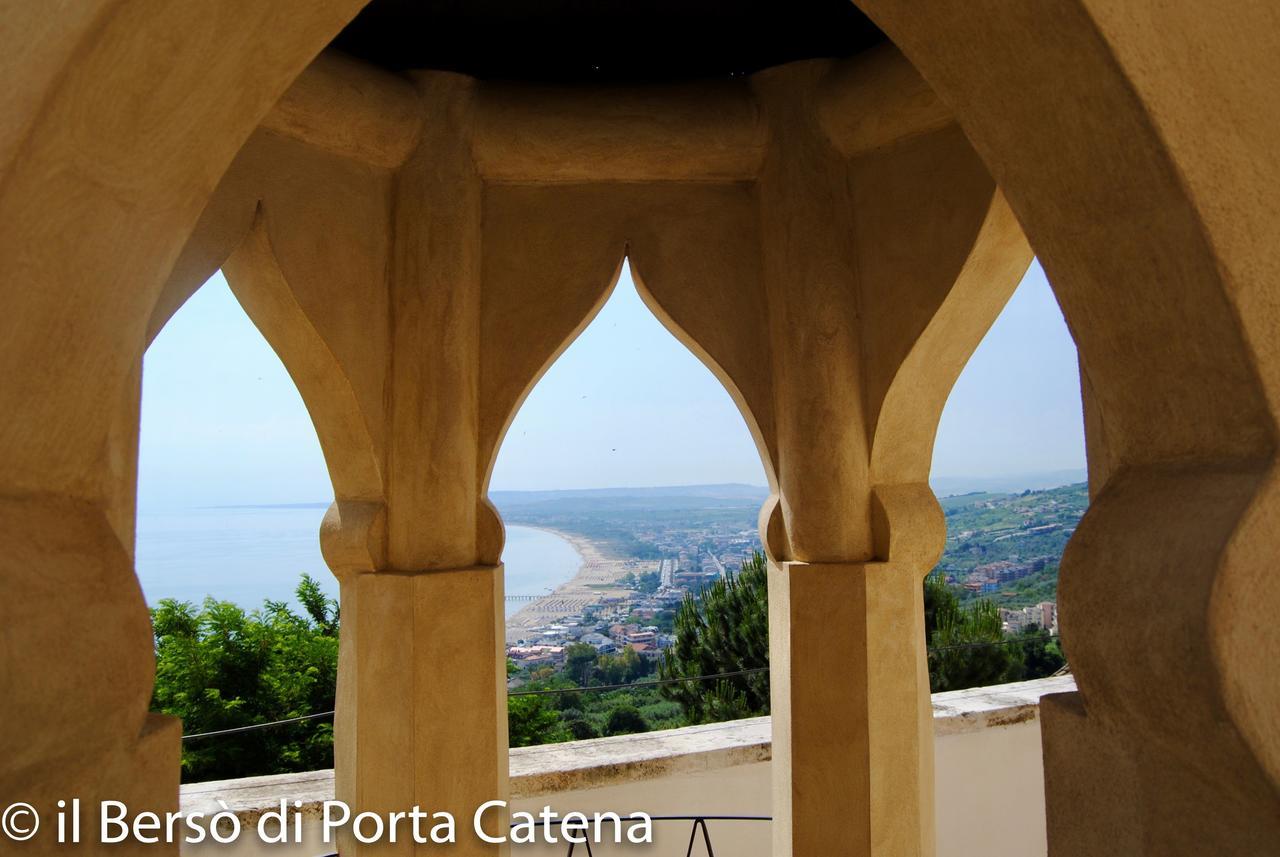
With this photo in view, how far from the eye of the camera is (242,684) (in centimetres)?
1475

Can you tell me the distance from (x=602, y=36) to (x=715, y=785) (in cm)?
484

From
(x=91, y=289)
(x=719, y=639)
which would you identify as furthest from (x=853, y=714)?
(x=719, y=639)

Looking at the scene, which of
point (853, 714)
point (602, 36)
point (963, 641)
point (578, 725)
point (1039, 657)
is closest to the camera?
point (853, 714)

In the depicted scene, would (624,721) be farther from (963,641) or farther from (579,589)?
(963,641)

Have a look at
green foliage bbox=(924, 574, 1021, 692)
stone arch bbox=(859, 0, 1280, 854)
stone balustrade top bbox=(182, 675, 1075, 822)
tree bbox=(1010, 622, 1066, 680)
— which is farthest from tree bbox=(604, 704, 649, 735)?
stone arch bbox=(859, 0, 1280, 854)

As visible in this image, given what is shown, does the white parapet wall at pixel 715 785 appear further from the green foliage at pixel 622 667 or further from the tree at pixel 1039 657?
the green foliage at pixel 622 667

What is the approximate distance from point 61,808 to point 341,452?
369cm

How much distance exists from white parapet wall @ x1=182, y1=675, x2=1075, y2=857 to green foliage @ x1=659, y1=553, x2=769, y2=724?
8384 millimetres

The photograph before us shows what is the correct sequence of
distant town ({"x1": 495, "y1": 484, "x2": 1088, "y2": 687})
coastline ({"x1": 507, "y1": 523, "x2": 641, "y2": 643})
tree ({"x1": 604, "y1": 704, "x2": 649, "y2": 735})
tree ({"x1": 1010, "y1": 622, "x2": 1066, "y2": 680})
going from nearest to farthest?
1. distant town ({"x1": 495, "y1": 484, "x2": 1088, "y2": 687})
2. tree ({"x1": 604, "y1": 704, "x2": 649, "y2": 735})
3. tree ({"x1": 1010, "y1": 622, "x2": 1066, "y2": 680})
4. coastline ({"x1": 507, "y1": 523, "x2": 641, "y2": 643})

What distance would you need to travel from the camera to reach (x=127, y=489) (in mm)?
2426

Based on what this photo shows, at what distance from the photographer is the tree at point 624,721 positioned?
16.1 meters

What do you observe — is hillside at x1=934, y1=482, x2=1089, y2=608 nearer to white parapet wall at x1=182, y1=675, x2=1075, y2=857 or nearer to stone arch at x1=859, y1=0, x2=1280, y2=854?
white parapet wall at x1=182, y1=675, x2=1075, y2=857

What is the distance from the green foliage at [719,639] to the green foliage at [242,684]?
5.81 metres

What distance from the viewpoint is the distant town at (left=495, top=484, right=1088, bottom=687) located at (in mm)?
14227
